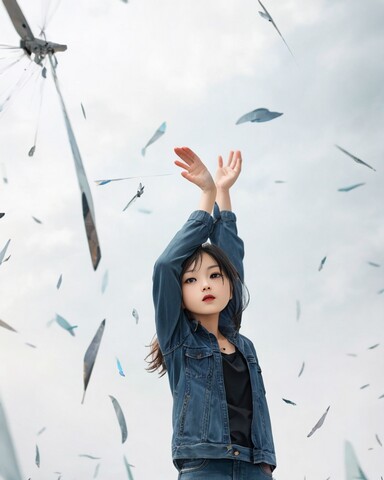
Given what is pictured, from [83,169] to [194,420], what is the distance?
112cm

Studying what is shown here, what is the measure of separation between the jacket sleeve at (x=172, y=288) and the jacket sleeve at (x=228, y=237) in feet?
0.79

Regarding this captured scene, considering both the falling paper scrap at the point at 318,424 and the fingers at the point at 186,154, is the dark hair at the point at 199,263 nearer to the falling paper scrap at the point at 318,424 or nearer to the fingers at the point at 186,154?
the fingers at the point at 186,154

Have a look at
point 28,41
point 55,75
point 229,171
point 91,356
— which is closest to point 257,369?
Result: point 91,356

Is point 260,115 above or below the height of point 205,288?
above

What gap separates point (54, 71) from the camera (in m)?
2.92

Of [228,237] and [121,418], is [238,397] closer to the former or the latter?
[121,418]

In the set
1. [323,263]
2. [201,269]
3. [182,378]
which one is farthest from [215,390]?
[323,263]

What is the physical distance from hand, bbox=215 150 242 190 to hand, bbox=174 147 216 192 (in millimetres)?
212

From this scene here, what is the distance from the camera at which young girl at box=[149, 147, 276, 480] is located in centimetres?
285

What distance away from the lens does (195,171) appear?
3.27 m

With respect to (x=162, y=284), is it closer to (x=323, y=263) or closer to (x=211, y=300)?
(x=211, y=300)

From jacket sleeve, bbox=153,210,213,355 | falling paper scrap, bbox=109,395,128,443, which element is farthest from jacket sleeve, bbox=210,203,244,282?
falling paper scrap, bbox=109,395,128,443

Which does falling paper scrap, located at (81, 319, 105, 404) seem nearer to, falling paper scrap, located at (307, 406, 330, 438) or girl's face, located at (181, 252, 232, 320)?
girl's face, located at (181, 252, 232, 320)

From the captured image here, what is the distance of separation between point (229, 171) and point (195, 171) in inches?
13.0
